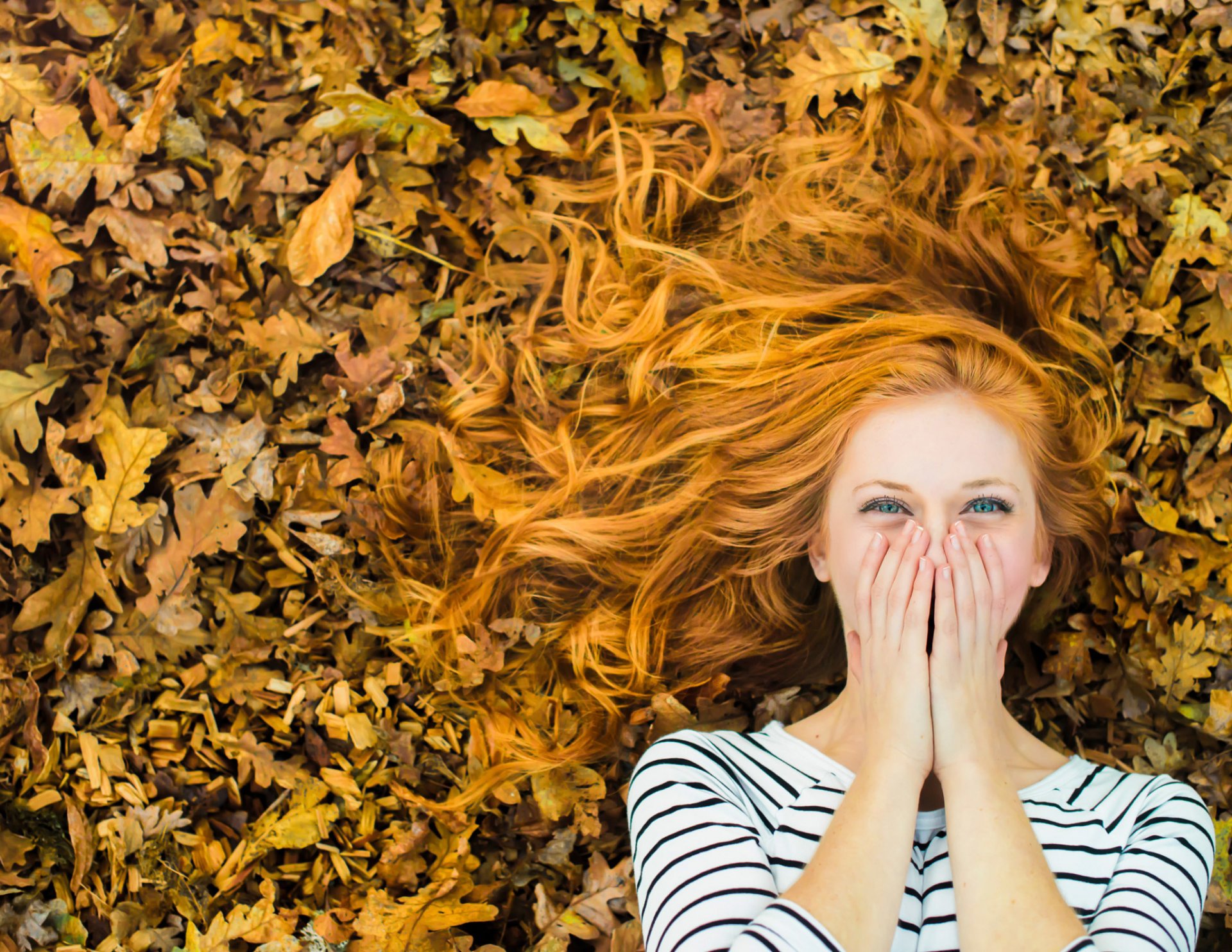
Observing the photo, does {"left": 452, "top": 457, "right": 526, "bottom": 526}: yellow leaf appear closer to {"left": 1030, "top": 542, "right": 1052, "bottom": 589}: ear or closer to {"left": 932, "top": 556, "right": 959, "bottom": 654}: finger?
{"left": 932, "top": 556, "right": 959, "bottom": 654}: finger

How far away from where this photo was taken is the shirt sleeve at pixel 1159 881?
2641mm

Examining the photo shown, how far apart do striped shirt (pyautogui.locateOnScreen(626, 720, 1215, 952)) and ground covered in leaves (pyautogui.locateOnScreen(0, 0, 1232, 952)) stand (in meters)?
0.53

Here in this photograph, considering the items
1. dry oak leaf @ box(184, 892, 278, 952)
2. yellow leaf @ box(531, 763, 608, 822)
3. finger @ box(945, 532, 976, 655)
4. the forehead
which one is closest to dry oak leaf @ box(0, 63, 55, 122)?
dry oak leaf @ box(184, 892, 278, 952)

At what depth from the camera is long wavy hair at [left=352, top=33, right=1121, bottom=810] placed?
3.59 metres

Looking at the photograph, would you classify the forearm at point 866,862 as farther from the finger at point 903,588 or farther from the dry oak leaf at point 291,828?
the dry oak leaf at point 291,828

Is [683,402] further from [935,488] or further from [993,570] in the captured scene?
[993,570]

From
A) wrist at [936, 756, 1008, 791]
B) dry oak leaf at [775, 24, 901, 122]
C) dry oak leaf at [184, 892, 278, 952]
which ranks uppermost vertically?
dry oak leaf at [775, 24, 901, 122]

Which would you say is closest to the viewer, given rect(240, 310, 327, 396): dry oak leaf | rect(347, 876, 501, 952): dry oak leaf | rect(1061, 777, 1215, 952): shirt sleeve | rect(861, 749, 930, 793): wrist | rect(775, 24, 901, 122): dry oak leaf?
rect(1061, 777, 1215, 952): shirt sleeve

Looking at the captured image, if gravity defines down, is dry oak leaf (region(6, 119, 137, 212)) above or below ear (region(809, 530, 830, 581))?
above

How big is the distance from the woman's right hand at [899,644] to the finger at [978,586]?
0.39 ft

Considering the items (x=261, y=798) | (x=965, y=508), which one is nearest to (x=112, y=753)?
(x=261, y=798)

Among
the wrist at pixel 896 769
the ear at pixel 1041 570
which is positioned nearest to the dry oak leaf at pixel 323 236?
the wrist at pixel 896 769

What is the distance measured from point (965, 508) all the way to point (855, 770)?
937mm

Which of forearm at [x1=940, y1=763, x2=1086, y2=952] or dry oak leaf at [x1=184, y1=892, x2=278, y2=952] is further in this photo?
dry oak leaf at [x1=184, y1=892, x2=278, y2=952]
